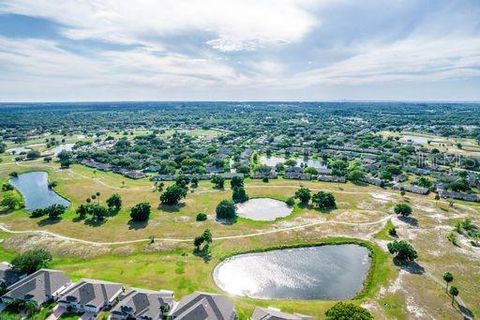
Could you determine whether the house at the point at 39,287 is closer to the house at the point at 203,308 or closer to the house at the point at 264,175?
the house at the point at 203,308

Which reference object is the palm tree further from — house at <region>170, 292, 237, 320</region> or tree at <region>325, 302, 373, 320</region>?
house at <region>170, 292, 237, 320</region>

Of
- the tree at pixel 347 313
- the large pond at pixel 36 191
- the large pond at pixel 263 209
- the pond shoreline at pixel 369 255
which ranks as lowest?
the large pond at pixel 36 191

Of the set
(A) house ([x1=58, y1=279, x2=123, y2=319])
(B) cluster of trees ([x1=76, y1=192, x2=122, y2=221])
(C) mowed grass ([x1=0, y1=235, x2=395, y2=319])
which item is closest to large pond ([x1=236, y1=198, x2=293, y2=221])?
(C) mowed grass ([x1=0, y1=235, x2=395, y2=319])

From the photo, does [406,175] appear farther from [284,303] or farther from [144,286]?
[144,286]

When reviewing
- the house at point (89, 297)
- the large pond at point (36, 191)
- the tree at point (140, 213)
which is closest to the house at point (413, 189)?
the tree at point (140, 213)

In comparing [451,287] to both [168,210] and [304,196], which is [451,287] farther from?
[168,210]

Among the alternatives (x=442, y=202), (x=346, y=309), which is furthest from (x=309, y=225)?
(x=442, y=202)
